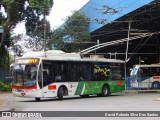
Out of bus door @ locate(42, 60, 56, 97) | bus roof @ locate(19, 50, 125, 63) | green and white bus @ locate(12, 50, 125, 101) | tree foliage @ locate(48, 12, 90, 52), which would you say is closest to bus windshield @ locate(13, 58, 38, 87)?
green and white bus @ locate(12, 50, 125, 101)

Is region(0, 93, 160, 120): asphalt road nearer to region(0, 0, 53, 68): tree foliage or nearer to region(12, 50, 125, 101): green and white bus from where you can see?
region(12, 50, 125, 101): green and white bus

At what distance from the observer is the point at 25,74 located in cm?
2473

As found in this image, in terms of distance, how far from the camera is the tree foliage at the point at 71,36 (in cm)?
5225

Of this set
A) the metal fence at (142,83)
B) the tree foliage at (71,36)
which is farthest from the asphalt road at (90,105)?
the tree foliage at (71,36)

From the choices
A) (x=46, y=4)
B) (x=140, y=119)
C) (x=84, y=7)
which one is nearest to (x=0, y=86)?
(x=46, y=4)

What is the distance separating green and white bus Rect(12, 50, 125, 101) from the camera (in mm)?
24531

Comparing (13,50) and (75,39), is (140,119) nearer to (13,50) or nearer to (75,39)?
(75,39)

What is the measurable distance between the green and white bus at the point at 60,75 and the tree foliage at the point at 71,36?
21.6 meters

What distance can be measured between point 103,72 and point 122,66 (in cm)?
280

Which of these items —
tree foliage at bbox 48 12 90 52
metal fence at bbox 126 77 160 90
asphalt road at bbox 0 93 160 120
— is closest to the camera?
asphalt road at bbox 0 93 160 120

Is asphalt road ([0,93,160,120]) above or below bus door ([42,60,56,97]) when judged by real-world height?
below

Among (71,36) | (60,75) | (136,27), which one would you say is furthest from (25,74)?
(71,36)

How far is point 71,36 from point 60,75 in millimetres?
28664

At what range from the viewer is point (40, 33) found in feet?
173
